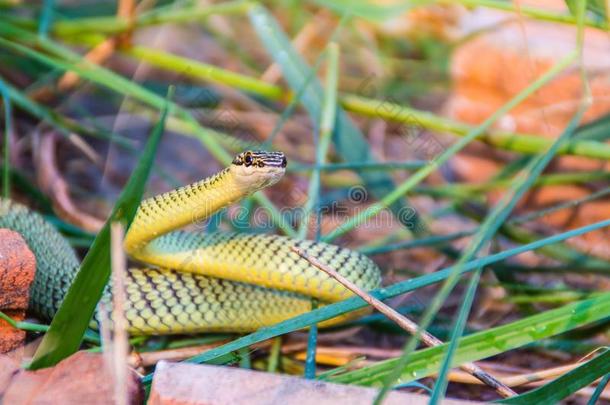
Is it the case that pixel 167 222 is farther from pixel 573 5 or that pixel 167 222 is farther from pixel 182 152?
pixel 182 152

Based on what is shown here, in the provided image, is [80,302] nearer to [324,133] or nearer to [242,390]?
[242,390]

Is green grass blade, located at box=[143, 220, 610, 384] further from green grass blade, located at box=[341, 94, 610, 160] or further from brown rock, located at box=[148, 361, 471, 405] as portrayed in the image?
green grass blade, located at box=[341, 94, 610, 160]

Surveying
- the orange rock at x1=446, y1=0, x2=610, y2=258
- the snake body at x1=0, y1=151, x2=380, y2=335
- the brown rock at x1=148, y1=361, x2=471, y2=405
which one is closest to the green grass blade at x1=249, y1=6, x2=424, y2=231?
the snake body at x1=0, y1=151, x2=380, y2=335

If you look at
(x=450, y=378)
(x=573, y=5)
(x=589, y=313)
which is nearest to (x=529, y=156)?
(x=573, y=5)

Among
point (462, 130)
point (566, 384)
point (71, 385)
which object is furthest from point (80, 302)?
point (462, 130)

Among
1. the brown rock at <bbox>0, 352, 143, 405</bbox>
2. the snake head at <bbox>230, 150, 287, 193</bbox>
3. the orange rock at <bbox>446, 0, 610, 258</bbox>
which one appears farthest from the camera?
the orange rock at <bbox>446, 0, 610, 258</bbox>

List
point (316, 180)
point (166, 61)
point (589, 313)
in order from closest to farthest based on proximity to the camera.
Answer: point (589, 313) → point (316, 180) → point (166, 61)

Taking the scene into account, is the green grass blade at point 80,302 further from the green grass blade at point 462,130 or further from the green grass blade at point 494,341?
the green grass blade at point 462,130
